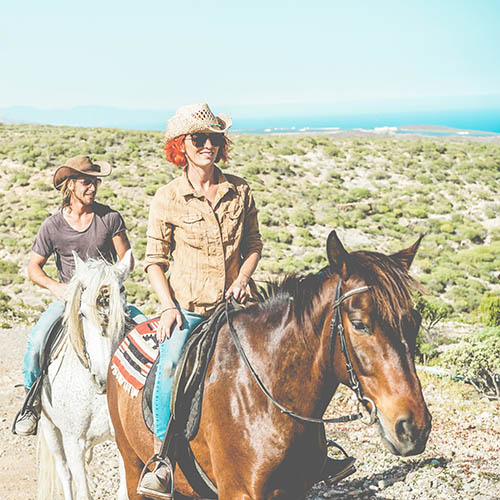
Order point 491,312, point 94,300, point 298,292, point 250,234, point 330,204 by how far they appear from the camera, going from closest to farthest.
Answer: point 298,292
point 250,234
point 94,300
point 491,312
point 330,204

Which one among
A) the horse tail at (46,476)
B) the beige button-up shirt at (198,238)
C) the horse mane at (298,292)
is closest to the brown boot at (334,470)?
the horse mane at (298,292)

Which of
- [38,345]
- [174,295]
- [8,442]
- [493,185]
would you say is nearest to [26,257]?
[8,442]

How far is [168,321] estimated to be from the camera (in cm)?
330

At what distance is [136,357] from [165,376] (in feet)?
1.73

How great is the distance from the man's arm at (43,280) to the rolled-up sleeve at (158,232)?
4.40 feet

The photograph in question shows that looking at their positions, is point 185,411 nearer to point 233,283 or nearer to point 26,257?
point 233,283

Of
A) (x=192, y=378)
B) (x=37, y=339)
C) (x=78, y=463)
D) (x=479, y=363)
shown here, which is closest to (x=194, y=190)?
(x=192, y=378)

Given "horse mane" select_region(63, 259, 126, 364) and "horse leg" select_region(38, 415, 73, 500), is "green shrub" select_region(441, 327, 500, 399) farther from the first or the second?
"horse mane" select_region(63, 259, 126, 364)

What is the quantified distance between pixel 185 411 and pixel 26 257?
18120mm

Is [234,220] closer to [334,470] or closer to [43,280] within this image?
[334,470]

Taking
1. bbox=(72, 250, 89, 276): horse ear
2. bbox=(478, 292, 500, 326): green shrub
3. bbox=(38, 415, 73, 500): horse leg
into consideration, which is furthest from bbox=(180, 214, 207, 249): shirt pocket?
bbox=(478, 292, 500, 326): green shrub

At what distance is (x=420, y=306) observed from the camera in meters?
12.2

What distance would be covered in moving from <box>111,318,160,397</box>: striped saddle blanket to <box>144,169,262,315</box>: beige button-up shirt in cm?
47

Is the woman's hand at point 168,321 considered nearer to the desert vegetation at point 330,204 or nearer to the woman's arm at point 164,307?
the woman's arm at point 164,307
